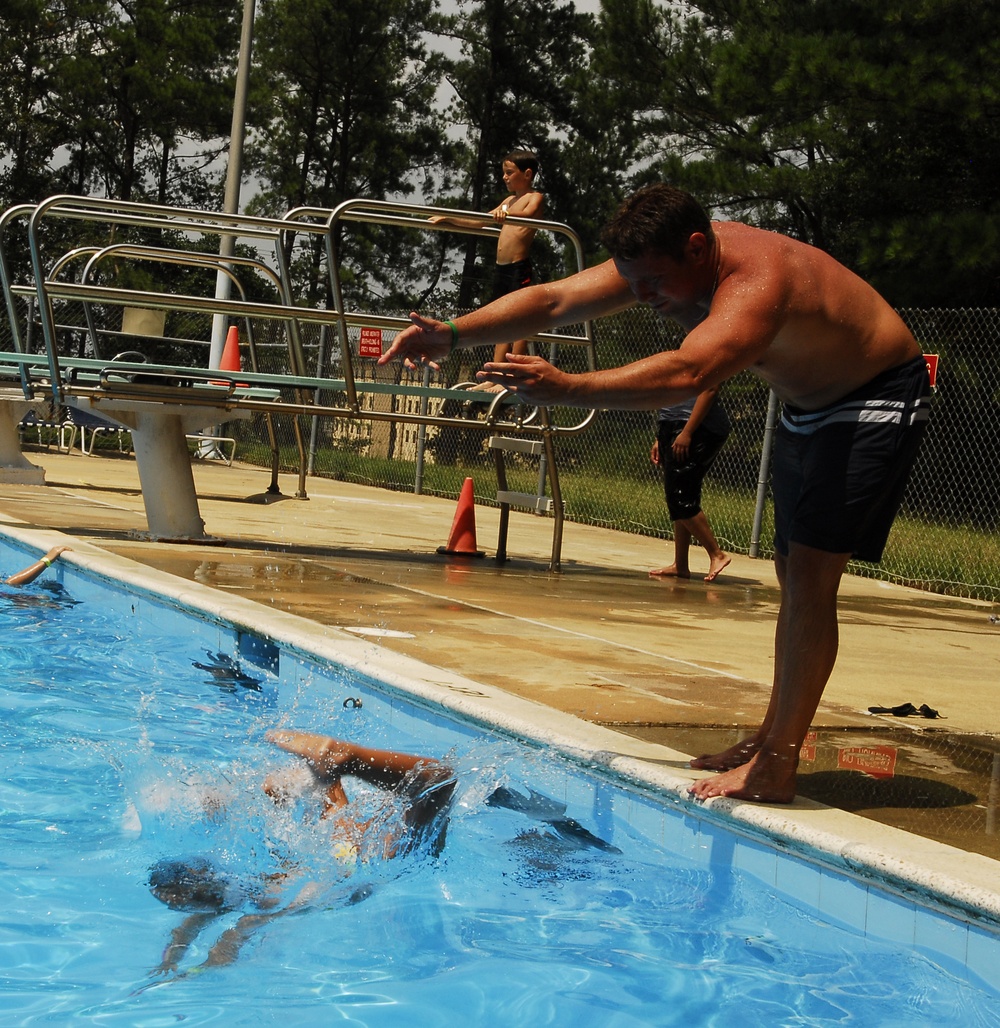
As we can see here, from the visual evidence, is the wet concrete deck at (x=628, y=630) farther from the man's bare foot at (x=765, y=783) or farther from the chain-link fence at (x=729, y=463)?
the chain-link fence at (x=729, y=463)

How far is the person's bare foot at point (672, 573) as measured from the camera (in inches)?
356

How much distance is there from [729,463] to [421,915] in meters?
15.4

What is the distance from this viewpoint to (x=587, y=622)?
6.44 m

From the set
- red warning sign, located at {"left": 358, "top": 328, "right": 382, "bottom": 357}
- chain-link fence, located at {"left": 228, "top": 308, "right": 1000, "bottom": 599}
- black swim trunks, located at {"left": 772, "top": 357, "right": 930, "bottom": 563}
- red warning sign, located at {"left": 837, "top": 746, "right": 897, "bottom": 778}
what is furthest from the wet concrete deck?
red warning sign, located at {"left": 358, "top": 328, "right": 382, "bottom": 357}

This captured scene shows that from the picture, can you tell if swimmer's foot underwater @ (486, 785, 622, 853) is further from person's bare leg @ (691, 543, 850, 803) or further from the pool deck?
person's bare leg @ (691, 543, 850, 803)

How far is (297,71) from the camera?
3338cm

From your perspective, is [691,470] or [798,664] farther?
→ [691,470]

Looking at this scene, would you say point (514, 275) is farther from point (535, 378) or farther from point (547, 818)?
point (535, 378)

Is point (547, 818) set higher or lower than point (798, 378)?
lower

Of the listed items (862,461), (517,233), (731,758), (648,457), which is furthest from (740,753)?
(648,457)

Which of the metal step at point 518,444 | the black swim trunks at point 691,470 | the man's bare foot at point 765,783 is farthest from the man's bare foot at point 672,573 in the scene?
the man's bare foot at point 765,783

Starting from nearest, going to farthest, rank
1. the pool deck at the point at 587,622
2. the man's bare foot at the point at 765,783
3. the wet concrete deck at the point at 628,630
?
the man's bare foot at the point at 765,783 < the wet concrete deck at the point at 628,630 < the pool deck at the point at 587,622

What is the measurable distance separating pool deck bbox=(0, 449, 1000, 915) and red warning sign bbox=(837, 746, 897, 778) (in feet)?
0.91

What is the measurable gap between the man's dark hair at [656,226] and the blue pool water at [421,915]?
55.9 inches
